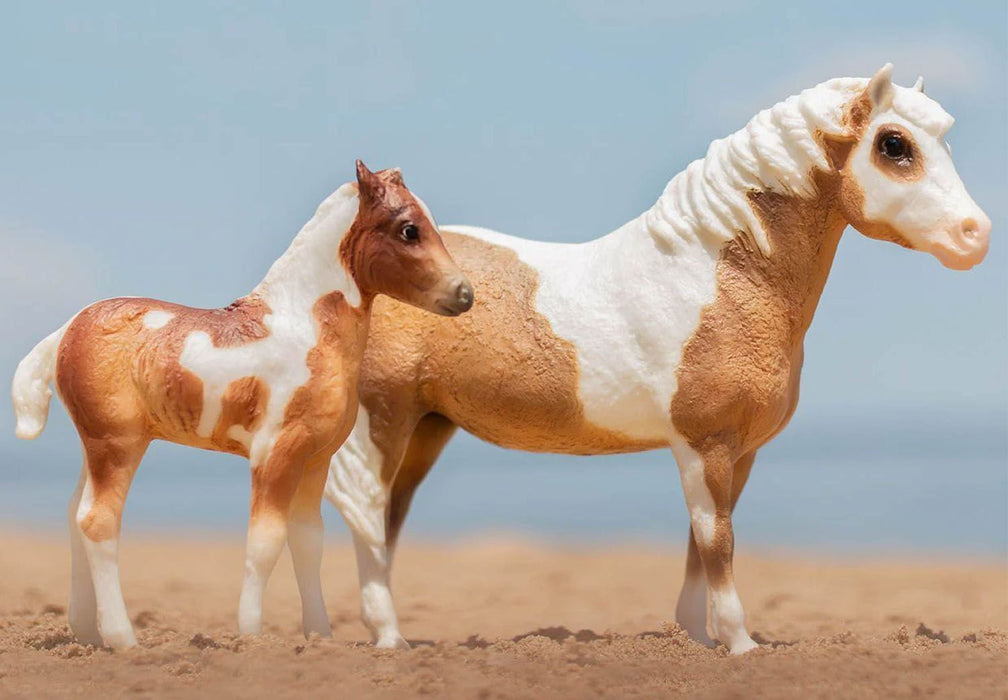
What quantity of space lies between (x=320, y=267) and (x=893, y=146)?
1995mm

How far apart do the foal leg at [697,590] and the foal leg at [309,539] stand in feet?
4.51

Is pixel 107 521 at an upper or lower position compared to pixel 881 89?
lower

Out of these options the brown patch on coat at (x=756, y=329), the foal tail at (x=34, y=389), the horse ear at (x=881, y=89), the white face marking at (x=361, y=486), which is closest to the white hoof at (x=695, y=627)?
the brown patch on coat at (x=756, y=329)

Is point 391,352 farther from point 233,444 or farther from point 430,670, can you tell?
point 430,670

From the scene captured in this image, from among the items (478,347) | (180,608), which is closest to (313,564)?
(478,347)

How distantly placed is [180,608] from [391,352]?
297 cm

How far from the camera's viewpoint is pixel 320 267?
4711 millimetres

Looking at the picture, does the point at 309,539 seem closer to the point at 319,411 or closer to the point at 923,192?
the point at 319,411

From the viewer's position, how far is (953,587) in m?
8.73

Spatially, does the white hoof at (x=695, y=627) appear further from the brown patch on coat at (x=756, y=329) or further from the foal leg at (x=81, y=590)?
the foal leg at (x=81, y=590)

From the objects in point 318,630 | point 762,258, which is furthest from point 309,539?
point 762,258

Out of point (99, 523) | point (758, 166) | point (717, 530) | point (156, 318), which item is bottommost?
point (717, 530)

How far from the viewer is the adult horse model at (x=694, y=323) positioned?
4.89 metres

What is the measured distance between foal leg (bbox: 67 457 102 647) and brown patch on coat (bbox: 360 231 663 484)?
3.51 ft
